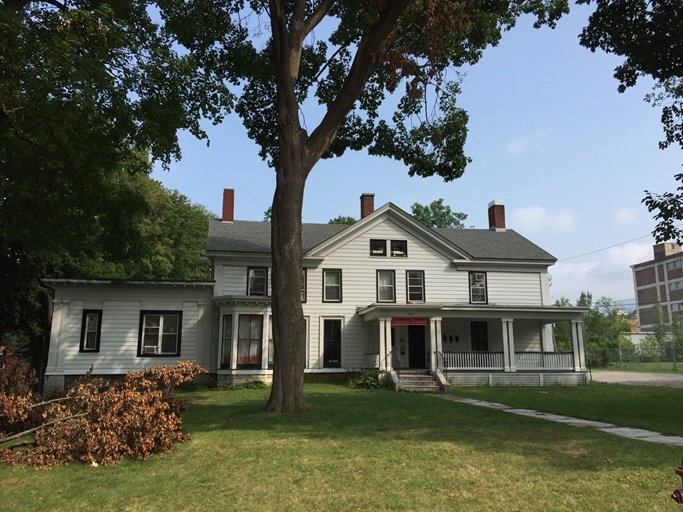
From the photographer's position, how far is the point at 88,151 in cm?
1312

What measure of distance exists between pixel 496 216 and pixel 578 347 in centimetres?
938

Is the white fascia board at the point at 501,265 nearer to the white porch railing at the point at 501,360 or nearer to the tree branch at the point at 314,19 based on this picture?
the white porch railing at the point at 501,360

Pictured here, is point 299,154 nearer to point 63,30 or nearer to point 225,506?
point 63,30

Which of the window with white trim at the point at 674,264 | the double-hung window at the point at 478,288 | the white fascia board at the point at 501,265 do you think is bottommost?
the double-hung window at the point at 478,288

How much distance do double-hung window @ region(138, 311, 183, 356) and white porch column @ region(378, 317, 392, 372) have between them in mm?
8530

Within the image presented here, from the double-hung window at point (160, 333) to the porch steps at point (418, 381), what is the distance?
31.3 feet

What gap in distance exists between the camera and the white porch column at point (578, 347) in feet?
72.6

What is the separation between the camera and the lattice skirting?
21656 millimetres

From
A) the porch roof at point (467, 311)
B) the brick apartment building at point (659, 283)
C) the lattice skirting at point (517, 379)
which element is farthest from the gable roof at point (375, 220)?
the brick apartment building at point (659, 283)

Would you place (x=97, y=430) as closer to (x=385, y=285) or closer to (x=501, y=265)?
(x=385, y=285)

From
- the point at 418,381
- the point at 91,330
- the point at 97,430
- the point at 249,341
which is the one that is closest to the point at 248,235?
the point at 249,341

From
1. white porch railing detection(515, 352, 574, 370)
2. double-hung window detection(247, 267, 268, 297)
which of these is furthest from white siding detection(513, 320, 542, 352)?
double-hung window detection(247, 267, 268, 297)

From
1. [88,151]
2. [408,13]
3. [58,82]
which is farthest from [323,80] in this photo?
[58,82]

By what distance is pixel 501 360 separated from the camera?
22156 mm
